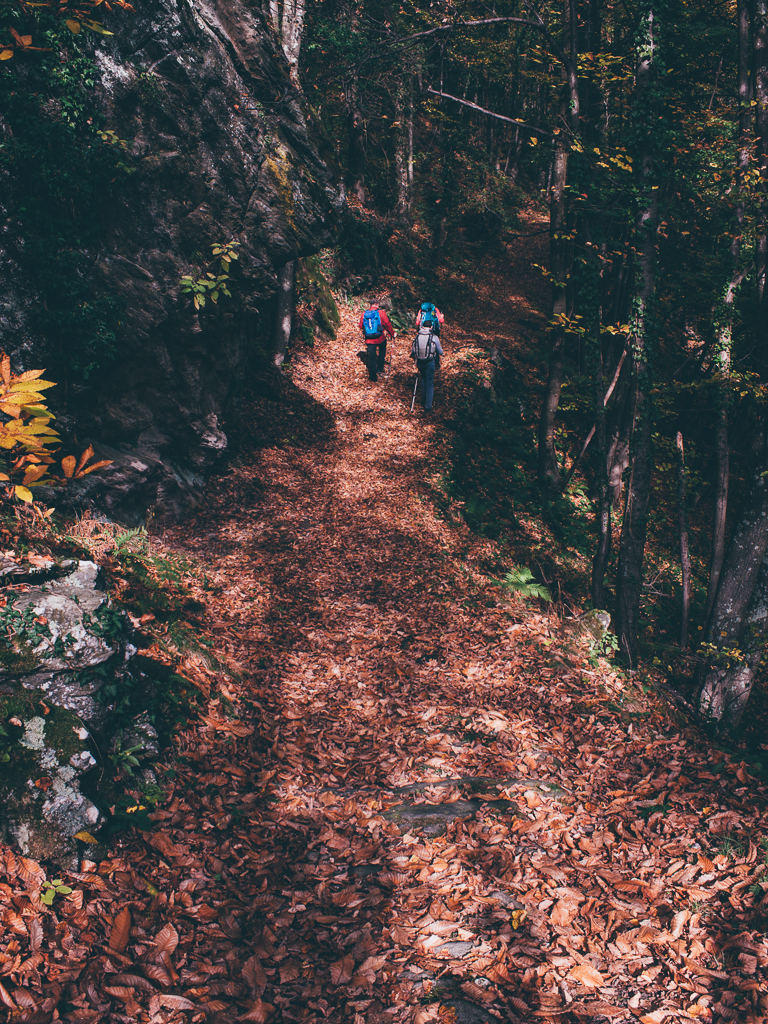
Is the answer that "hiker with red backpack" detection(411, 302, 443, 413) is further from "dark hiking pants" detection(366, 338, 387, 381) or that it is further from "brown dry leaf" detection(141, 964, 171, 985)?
"brown dry leaf" detection(141, 964, 171, 985)

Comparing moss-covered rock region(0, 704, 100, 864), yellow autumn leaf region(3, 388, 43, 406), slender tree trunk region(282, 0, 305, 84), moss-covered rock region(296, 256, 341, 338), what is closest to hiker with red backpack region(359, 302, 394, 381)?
moss-covered rock region(296, 256, 341, 338)

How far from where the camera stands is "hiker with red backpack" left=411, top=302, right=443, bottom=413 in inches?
466

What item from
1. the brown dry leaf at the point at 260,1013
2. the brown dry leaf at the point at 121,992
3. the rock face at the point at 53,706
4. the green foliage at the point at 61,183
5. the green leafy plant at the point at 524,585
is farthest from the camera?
the green leafy plant at the point at 524,585

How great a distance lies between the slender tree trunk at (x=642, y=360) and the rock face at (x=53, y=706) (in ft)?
19.6

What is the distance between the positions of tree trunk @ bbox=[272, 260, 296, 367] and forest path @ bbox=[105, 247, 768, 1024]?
4.87 metres

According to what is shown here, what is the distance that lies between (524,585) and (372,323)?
766 centimetres

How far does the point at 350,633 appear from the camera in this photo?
6.76m

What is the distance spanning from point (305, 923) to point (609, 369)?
32.9 feet

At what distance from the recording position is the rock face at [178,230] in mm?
6590

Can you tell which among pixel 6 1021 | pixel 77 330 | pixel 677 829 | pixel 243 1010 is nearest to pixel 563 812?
pixel 677 829

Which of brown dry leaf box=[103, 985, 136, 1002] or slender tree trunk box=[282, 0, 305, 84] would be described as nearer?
brown dry leaf box=[103, 985, 136, 1002]

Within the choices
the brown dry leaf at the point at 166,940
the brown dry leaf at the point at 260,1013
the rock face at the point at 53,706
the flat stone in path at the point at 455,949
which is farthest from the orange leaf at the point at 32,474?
the flat stone in path at the point at 455,949

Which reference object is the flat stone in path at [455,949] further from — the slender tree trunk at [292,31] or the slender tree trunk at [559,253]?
the slender tree trunk at [292,31]

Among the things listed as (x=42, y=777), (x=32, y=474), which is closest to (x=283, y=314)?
(x=32, y=474)
